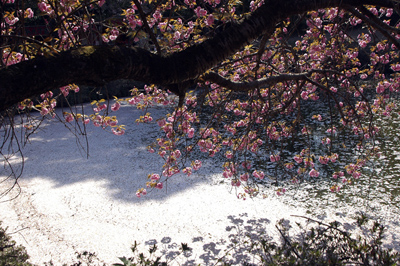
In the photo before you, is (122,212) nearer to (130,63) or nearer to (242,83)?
(242,83)

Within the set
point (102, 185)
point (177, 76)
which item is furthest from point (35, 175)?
point (177, 76)

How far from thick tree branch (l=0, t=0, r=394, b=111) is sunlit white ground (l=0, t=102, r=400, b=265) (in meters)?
1.36

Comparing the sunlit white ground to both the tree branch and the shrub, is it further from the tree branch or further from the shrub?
the tree branch

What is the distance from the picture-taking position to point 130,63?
3.59 ft

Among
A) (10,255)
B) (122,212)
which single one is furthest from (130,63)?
(122,212)

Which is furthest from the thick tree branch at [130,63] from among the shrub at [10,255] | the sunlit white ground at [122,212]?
the sunlit white ground at [122,212]

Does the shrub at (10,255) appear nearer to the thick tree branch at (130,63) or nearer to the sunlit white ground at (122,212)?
the sunlit white ground at (122,212)

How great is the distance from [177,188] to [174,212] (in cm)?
47

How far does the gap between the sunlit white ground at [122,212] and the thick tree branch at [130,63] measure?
4.46 feet

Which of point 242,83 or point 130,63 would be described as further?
point 242,83

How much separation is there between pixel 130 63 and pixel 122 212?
6.76ft

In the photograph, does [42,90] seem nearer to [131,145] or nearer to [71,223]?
[71,223]

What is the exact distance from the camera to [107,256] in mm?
2309

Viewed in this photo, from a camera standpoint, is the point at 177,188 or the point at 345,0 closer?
the point at 345,0
